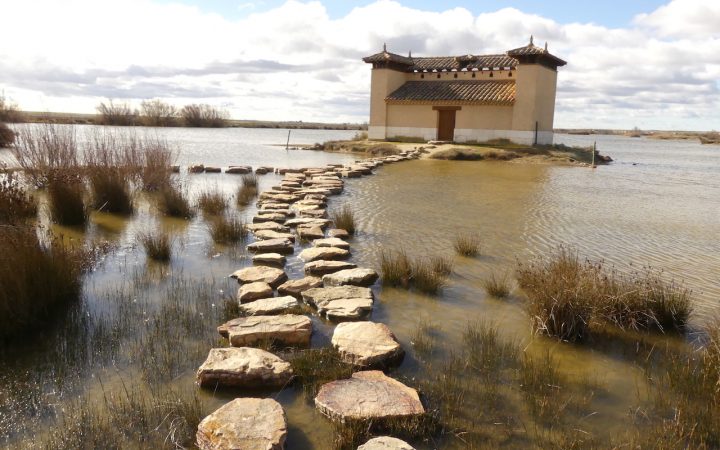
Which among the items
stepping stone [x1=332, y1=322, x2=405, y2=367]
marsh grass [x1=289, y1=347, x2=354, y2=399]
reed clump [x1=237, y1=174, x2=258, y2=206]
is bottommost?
marsh grass [x1=289, y1=347, x2=354, y2=399]

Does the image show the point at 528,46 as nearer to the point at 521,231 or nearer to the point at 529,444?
the point at 521,231

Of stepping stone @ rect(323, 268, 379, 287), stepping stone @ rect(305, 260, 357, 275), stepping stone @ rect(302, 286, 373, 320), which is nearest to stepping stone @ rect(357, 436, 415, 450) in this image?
stepping stone @ rect(302, 286, 373, 320)

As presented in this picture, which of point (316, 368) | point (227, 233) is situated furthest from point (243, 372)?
point (227, 233)

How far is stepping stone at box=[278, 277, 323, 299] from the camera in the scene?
4.78 meters

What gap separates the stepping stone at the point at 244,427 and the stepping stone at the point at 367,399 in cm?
28

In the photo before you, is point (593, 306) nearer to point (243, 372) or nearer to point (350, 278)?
point (350, 278)

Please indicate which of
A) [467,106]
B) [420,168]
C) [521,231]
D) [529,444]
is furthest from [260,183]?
[467,106]

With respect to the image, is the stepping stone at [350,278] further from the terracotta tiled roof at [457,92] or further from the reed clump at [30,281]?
the terracotta tiled roof at [457,92]

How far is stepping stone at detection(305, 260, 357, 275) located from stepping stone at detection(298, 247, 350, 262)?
0.92 ft

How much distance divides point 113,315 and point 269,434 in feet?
7.03

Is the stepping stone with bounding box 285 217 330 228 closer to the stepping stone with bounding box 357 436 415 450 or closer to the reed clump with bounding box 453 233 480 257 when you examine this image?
the reed clump with bounding box 453 233 480 257

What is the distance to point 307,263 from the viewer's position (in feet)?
18.3

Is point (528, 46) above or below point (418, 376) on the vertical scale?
above

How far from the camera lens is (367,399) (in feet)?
9.62
